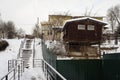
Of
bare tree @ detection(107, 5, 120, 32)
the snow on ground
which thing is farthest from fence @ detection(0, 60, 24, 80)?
bare tree @ detection(107, 5, 120, 32)

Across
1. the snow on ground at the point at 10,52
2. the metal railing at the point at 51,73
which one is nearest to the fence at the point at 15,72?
the metal railing at the point at 51,73

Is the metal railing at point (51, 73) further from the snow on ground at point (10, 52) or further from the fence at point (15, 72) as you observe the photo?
the snow on ground at point (10, 52)

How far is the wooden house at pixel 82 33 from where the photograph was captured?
4209 centimetres

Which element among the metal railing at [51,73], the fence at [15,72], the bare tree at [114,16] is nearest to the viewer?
the metal railing at [51,73]

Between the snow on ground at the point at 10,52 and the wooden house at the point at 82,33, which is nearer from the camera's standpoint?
the snow on ground at the point at 10,52

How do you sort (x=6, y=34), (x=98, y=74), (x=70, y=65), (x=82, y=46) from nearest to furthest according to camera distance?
(x=70, y=65) < (x=98, y=74) < (x=82, y=46) < (x=6, y=34)

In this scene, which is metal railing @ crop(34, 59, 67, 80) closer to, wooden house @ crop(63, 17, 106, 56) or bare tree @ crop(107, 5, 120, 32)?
wooden house @ crop(63, 17, 106, 56)

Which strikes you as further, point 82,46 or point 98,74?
point 82,46

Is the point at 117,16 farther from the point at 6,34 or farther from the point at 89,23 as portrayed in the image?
the point at 89,23

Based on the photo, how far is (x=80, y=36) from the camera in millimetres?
42312

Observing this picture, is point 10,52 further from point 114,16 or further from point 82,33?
point 114,16

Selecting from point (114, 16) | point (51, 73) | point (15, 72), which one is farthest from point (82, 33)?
point (114, 16)

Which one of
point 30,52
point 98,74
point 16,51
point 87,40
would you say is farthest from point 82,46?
point 98,74

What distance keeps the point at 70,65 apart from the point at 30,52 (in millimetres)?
27514
